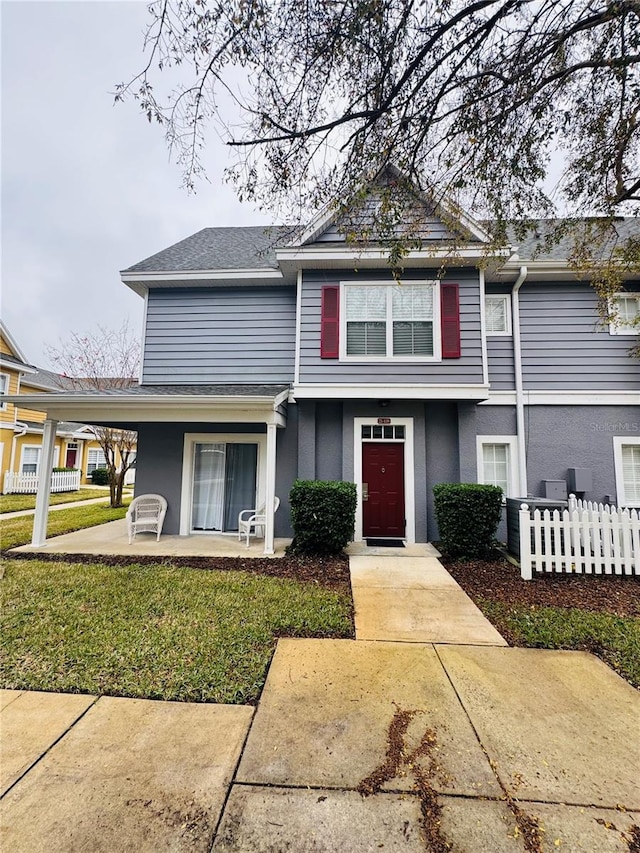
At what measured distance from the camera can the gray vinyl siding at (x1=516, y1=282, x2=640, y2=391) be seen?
847cm

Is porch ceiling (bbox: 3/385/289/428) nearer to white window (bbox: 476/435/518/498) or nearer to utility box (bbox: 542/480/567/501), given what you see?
white window (bbox: 476/435/518/498)

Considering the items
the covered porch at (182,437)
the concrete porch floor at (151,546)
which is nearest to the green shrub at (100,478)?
the covered porch at (182,437)

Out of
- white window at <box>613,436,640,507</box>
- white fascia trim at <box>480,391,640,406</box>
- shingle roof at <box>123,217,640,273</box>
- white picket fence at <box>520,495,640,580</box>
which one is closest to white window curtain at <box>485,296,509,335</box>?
shingle roof at <box>123,217,640,273</box>

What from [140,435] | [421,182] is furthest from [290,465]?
[421,182]

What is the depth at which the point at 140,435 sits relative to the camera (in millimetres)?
9086

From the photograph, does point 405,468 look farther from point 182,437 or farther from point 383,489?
point 182,437

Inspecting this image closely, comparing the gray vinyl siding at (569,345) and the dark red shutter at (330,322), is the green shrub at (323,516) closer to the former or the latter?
the dark red shutter at (330,322)

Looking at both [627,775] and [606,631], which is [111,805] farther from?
[606,631]

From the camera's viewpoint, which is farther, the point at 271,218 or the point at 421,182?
the point at 421,182

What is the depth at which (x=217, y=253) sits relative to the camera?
9.77 metres

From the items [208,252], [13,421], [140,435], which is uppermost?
[208,252]

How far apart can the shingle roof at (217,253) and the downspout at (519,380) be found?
17.7 feet

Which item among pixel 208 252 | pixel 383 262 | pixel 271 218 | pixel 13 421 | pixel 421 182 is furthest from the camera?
pixel 13 421

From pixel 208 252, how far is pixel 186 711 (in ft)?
32.2
